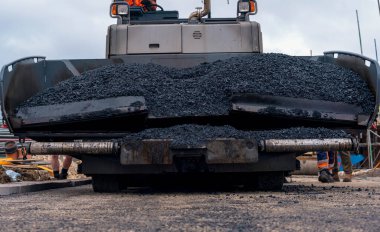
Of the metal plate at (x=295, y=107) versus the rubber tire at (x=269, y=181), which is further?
the rubber tire at (x=269, y=181)

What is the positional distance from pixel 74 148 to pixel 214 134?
4.38ft

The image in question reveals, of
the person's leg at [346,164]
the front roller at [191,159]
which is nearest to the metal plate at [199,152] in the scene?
the front roller at [191,159]

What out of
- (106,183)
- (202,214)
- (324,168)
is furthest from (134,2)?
(202,214)

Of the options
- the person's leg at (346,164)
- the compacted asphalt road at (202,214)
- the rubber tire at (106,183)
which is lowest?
the compacted asphalt road at (202,214)

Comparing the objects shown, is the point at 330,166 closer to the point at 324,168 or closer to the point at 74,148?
the point at 324,168

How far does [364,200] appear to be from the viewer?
16.3ft

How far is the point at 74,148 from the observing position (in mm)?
5664

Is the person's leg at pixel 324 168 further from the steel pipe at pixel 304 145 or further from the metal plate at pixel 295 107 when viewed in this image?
the steel pipe at pixel 304 145

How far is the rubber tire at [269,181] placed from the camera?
6086 millimetres

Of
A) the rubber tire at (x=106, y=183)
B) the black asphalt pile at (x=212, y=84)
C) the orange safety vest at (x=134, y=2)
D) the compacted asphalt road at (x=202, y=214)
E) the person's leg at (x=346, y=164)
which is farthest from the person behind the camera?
the person's leg at (x=346, y=164)

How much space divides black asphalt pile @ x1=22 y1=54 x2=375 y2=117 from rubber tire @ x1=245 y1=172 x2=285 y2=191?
2.65ft

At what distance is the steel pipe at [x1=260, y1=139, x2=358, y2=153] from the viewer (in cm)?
550

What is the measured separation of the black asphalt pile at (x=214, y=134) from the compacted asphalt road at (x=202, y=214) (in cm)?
57

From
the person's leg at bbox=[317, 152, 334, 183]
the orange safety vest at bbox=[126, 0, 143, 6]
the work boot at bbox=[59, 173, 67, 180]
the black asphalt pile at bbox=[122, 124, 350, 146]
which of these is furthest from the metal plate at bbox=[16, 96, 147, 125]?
the person's leg at bbox=[317, 152, 334, 183]
